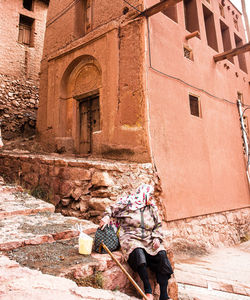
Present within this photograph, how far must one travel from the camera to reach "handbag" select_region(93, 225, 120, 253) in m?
2.48

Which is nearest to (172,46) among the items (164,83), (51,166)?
(164,83)

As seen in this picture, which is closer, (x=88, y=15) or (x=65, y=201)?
(x=65, y=201)

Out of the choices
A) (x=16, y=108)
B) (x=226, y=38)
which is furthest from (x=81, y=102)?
(x=226, y=38)

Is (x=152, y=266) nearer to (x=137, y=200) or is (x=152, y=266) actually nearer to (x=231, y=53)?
(x=137, y=200)

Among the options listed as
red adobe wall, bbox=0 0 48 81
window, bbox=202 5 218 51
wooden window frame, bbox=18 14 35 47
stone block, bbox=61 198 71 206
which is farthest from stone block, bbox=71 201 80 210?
wooden window frame, bbox=18 14 35 47

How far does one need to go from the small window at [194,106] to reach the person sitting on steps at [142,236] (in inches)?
205

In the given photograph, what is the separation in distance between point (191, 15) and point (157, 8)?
370cm

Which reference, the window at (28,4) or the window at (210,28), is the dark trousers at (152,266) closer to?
the window at (210,28)

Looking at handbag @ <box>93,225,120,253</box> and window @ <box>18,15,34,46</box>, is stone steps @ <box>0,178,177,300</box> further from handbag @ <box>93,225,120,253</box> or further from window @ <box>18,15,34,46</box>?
window @ <box>18,15,34,46</box>

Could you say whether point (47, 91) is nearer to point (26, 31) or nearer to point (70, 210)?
point (70, 210)

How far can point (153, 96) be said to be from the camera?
6074 mm

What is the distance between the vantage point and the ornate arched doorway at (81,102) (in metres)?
7.64

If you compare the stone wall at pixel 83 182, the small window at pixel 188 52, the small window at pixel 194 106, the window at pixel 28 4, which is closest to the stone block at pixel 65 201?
the stone wall at pixel 83 182

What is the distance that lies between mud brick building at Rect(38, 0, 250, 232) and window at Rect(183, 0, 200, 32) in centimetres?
4
